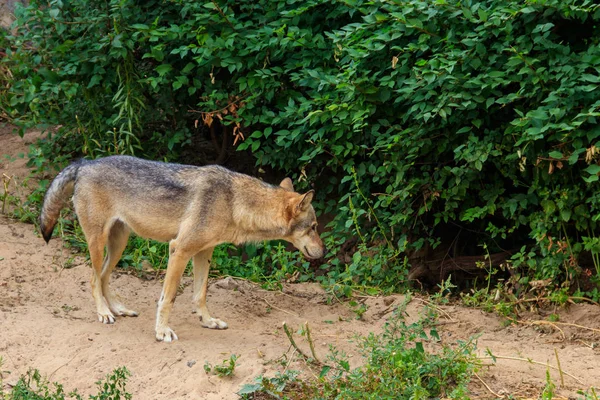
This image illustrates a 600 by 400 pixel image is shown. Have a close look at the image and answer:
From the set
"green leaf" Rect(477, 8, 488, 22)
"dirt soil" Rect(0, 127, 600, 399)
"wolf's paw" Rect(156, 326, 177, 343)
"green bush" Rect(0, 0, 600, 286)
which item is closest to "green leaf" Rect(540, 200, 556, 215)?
"green bush" Rect(0, 0, 600, 286)

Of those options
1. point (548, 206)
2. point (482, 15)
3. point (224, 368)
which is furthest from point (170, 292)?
point (482, 15)

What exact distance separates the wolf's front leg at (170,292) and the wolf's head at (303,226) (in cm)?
106

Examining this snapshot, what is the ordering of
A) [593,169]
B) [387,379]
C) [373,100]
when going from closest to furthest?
1. [387,379]
2. [593,169]
3. [373,100]

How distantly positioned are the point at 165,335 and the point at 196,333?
1.21 feet

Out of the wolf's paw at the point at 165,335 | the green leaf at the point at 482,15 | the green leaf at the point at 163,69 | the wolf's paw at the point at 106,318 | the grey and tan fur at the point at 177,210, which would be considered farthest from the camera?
the green leaf at the point at 163,69

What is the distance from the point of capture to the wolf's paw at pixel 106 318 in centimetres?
766

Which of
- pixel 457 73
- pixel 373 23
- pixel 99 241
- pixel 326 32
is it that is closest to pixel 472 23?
pixel 457 73

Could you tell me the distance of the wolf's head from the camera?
7.78m

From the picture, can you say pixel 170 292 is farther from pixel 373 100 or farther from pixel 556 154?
pixel 556 154

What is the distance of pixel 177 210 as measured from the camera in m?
7.62

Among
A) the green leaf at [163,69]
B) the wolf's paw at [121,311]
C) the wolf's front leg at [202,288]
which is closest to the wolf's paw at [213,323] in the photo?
the wolf's front leg at [202,288]

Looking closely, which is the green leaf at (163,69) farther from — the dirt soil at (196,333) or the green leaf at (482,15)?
the green leaf at (482,15)

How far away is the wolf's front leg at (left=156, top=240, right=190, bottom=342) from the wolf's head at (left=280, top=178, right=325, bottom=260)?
1059 millimetres

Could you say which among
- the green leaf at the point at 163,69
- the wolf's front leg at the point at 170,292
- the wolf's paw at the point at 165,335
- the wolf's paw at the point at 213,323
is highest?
the green leaf at the point at 163,69
